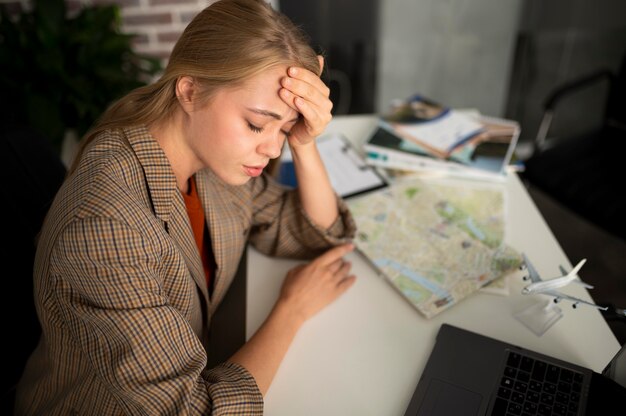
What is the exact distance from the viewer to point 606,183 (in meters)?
1.84

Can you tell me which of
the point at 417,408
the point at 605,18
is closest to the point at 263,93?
the point at 417,408

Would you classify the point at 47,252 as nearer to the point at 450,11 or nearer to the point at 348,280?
the point at 348,280

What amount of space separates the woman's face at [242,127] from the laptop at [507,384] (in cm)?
49

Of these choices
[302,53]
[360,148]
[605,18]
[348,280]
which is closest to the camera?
[302,53]

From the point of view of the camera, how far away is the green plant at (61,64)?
1.96 metres

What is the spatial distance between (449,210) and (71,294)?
87 cm

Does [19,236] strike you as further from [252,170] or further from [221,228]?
[252,170]

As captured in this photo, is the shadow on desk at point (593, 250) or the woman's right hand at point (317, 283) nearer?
the woman's right hand at point (317, 283)

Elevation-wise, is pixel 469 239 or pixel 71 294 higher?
pixel 71 294

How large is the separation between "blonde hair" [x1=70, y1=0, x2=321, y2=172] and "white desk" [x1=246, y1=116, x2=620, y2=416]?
1.43 feet

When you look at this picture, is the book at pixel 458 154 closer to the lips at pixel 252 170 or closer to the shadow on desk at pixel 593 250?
the lips at pixel 252 170

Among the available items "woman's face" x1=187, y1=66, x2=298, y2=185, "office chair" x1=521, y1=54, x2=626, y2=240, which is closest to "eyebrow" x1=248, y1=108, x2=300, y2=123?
"woman's face" x1=187, y1=66, x2=298, y2=185

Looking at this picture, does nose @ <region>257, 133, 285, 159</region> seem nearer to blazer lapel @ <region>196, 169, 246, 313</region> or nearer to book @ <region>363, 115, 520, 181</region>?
blazer lapel @ <region>196, 169, 246, 313</region>

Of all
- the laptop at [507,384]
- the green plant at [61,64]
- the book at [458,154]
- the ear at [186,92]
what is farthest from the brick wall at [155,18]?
the laptop at [507,384]
